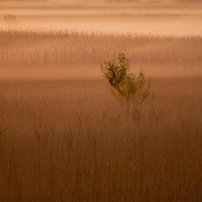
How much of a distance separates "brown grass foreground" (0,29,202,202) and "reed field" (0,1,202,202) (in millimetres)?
13

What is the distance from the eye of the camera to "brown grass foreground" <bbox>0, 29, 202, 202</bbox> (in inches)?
140

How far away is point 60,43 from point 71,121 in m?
18.4

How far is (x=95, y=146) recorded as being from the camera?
14.6 feet

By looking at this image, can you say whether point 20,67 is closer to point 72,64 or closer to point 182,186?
point 72,64

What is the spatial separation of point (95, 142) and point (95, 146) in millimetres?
155

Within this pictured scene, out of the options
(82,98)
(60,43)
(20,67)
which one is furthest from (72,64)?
(82,98)

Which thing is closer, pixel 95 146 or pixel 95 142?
pixel 95 142

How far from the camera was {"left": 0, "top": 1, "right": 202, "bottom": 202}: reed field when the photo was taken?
3.58m

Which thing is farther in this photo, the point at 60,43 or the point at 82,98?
the point at 60,43

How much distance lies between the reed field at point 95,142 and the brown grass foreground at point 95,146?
0.04 feet

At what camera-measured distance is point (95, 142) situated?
169 inches

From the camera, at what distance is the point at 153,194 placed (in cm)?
353

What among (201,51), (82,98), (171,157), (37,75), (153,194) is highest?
(201,51)

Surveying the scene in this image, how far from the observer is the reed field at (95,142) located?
358 cm
